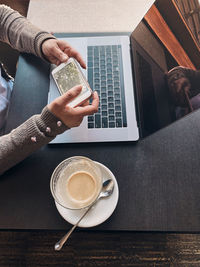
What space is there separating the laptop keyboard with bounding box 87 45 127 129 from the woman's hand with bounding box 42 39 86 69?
0.20 feet

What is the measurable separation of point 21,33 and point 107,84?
13.0 inches

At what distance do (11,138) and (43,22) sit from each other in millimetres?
485

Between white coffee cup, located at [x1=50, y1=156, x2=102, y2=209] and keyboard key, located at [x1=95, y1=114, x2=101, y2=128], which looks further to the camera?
keyboard key, located at [x1=95, y1=114, x2=101, y2=128]

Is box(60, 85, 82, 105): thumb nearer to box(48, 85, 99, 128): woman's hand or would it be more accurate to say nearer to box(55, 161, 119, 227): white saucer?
box(48, 85, 99, 128): woman's hand

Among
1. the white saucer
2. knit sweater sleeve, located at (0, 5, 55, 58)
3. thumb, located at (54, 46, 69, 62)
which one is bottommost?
the white saucer

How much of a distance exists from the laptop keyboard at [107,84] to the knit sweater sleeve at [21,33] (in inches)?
6.7

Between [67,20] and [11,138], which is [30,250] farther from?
[67,20]

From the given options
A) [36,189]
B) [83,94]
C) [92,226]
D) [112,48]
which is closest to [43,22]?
[112,48]

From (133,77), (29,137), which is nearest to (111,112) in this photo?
(133,77)

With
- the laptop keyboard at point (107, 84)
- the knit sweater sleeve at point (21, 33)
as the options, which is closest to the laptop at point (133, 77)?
the laptop keyboard at point (107, 84)

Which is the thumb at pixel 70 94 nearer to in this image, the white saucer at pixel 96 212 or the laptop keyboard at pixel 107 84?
the laptop keyboard at pixel 107 84

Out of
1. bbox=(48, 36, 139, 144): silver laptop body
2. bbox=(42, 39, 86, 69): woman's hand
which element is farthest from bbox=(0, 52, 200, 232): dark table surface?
bbox=(42, 39, 86, 69): woman's hand

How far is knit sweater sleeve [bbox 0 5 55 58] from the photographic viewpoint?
2.24ft

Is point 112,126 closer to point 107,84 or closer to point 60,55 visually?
point 107,84
